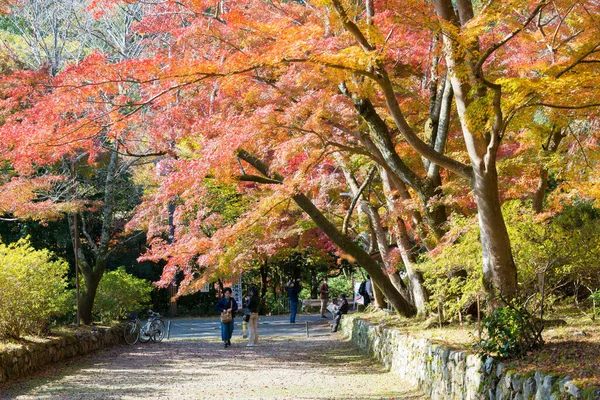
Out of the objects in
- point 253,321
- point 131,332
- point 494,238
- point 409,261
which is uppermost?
point 409,261

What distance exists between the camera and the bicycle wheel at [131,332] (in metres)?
16.8

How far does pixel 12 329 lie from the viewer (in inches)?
440

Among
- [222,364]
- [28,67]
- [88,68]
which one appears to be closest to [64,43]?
[28,67]

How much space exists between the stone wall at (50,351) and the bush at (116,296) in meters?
1.36

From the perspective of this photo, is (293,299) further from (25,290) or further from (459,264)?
(459,264)

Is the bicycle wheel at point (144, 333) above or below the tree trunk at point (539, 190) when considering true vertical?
below

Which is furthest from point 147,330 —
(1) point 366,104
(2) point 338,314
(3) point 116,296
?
(1) point 366,104

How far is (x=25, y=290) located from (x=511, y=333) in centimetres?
776

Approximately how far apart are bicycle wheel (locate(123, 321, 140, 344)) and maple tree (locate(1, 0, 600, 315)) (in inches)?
96.4

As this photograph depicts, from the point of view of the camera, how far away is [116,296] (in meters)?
18.0

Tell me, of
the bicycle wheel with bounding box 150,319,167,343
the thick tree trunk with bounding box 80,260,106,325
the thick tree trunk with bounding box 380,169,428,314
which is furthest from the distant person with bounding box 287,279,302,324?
the thick tree trunk with bounding box 380,169,428,314

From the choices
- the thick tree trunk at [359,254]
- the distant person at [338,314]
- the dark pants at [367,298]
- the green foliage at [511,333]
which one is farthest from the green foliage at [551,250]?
the dark pants at [367,298]

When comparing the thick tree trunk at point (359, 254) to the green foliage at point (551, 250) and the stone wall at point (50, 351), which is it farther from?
the stone wall at point (50, 351)

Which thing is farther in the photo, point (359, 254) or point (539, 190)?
point (359, 254)
